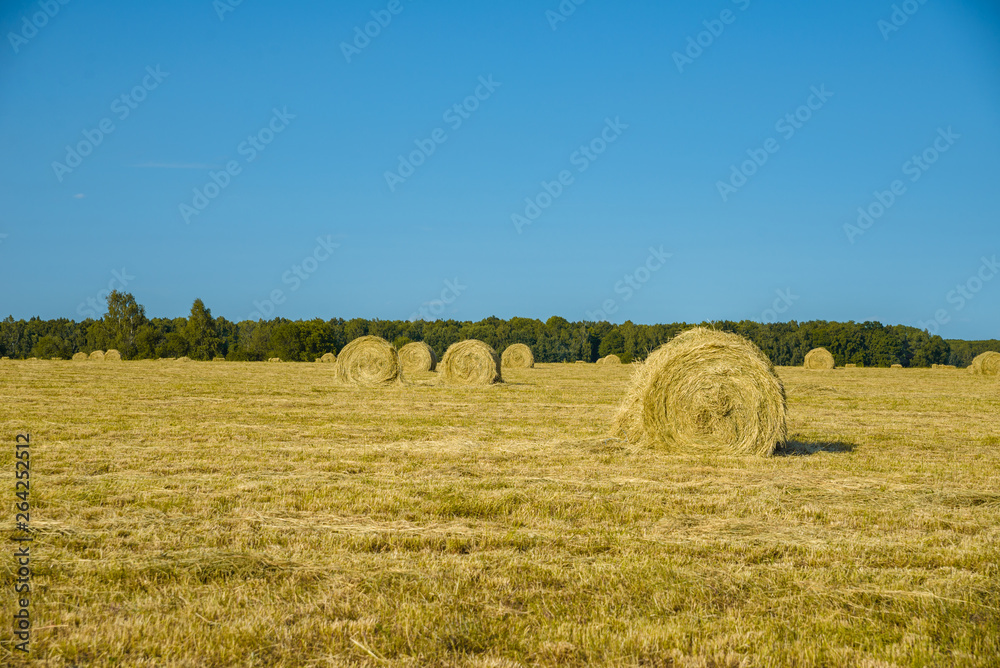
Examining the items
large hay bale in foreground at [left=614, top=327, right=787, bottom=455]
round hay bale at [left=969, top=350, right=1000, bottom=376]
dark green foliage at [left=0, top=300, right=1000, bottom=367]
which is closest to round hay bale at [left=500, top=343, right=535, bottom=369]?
dark green foliage at [left=0, top=300, right=1000, bottom=367]

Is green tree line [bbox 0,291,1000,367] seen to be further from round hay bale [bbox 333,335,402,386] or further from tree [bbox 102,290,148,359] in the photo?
round hay bale [bbox 333,335,402,386]

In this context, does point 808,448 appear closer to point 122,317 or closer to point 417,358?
point 417,358

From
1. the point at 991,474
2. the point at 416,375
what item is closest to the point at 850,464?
the point at 991,474

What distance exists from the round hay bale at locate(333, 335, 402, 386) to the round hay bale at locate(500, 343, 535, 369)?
16.7 m

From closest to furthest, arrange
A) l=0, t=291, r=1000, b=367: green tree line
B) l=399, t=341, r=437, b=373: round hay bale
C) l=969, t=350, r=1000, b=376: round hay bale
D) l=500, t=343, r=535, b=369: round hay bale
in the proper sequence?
l=399, t=341, r=437, b=373: round hay bale < l=969, t=350, r=1000, b=376: round hay bale < l=500, t=343, r=535, b=369: round hay bale < l=0, t=291, r=1000, b=367: green tree line

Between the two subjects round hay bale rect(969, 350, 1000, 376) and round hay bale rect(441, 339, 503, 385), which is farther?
round hay bale rect(969, 350, 1000, 376)

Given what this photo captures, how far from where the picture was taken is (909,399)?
19.4 m

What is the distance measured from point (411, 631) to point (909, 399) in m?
19.1

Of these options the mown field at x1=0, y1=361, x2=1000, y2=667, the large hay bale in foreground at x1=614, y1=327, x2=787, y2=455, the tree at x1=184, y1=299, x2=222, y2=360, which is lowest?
the mown field at x1=0, y1=361, x2=1000, y2=667

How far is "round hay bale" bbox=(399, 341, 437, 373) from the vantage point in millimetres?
31625

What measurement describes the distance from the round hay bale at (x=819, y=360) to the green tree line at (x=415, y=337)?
13168 mm

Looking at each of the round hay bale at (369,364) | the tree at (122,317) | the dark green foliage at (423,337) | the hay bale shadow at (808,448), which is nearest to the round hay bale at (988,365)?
the dark green foliage at (423,337)

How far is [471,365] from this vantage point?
963 inches

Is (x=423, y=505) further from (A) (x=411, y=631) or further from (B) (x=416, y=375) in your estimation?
(B) (x=416, y=375)
